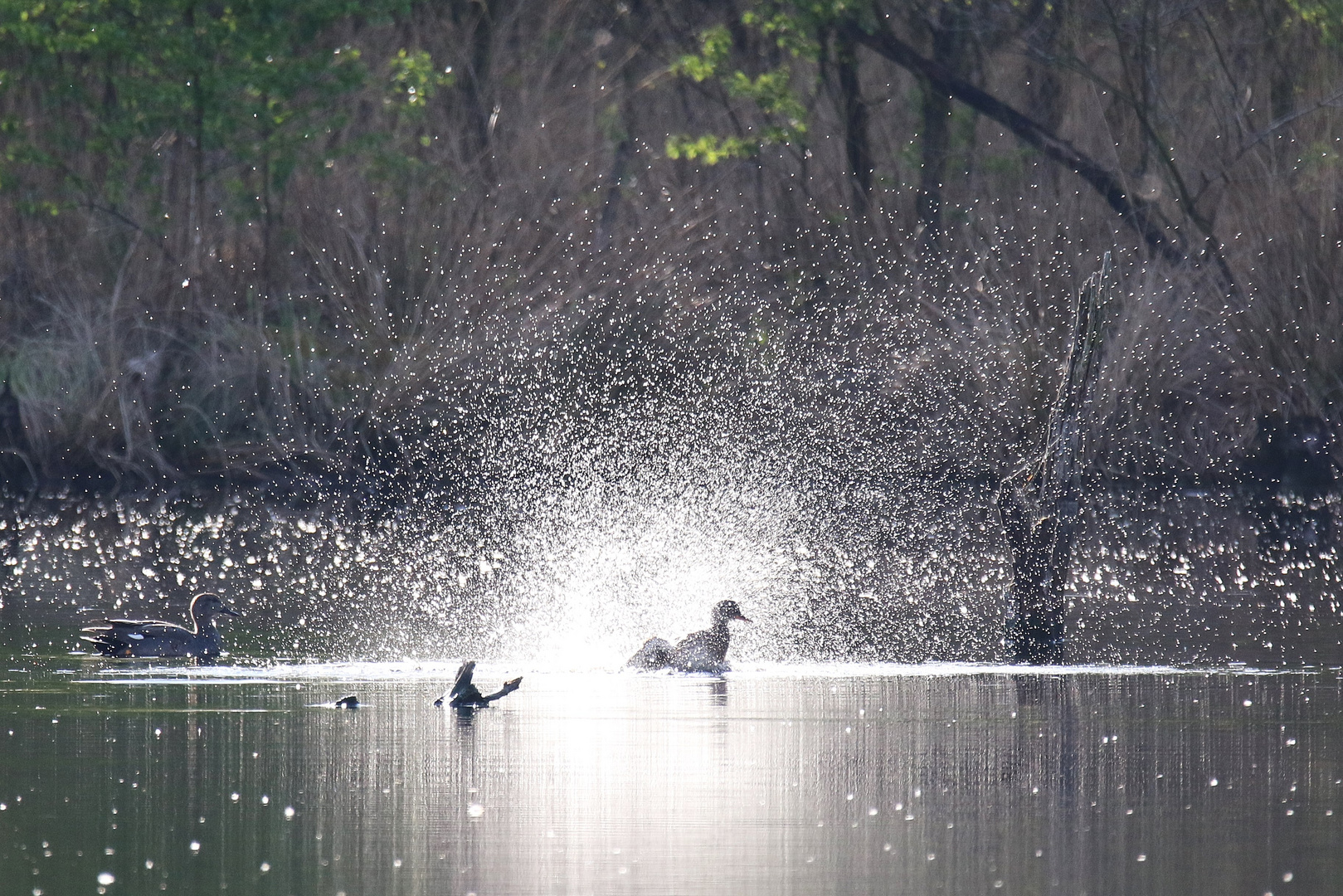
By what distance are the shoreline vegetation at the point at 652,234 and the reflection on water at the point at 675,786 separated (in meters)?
10.6

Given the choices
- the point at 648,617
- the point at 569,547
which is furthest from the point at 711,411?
the point at 648,617

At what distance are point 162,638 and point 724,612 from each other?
295cm

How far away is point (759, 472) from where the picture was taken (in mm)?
23047

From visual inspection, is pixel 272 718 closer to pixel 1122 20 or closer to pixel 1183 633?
pixel 1183 633

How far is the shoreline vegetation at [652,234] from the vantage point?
24.0 m

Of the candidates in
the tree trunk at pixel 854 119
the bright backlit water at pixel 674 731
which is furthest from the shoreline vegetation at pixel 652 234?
the bright backlit water at pixel 674 731

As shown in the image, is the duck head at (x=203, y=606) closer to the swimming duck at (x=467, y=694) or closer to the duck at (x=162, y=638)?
the duck at (x=162, y=638)

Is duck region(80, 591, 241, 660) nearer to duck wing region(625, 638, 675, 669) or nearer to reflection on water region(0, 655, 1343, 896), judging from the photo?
reflection on water region(0, 655, 1343, 896)

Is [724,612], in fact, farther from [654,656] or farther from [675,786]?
[675,786]

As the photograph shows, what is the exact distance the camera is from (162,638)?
12.1 meters

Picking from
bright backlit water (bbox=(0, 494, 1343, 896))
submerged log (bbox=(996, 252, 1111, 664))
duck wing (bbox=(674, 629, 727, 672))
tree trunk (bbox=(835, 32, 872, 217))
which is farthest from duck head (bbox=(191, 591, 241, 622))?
tree trunk (bbox=(835, 32, 872, 217))

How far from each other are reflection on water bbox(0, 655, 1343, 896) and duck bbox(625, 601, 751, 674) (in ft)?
1.50

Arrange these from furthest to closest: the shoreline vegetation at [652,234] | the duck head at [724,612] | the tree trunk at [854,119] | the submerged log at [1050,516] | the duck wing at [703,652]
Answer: the tree trunk at [854,119] < the shoreline vegetation at [652,234] < the submerged log at [1050,516] < the duck head at [724,612] < the duck wing at [703,652]

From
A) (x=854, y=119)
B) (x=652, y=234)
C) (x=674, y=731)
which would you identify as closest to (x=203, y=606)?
(x=674, y=731)
